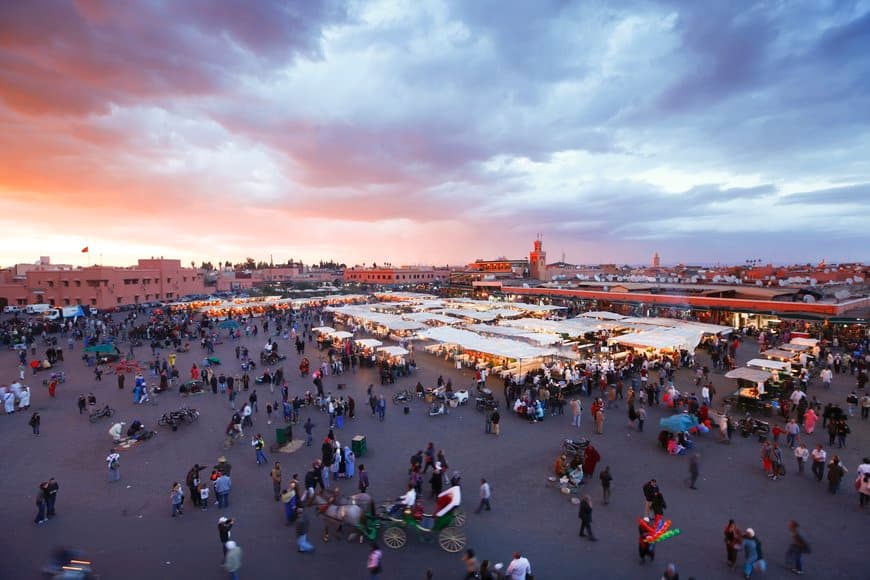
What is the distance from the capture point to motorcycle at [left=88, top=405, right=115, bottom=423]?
12996mm

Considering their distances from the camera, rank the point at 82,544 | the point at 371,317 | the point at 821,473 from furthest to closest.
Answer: the point at 371,317
the point at 821,473
the point at 82,544

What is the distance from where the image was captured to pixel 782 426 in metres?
12.0

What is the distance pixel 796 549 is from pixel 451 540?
5307 millimetres

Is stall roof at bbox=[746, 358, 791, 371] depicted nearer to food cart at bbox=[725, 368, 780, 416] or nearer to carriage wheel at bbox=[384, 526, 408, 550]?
food cart at bbox=[725, 368, 780, 416]

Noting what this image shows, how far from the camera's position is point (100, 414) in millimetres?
13273

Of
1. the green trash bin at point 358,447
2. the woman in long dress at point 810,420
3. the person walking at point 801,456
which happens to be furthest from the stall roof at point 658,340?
the green trash bin at point 358,447

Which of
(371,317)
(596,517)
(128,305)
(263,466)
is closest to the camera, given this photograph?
(596,517)

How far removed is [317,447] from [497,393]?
746 cm

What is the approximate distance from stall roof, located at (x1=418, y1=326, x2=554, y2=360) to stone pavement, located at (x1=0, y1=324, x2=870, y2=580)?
395 centimetres

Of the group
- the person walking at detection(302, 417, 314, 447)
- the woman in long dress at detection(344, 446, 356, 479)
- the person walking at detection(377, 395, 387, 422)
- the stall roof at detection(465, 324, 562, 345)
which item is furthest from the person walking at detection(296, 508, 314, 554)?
the stall roof at detection(465, 324, 562, 345)

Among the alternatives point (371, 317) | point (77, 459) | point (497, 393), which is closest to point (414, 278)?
point (371, 317)

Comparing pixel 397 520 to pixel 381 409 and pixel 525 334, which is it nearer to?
pixel 381 409

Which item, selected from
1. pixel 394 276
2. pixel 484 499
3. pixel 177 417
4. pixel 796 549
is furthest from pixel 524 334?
pixel 394 276

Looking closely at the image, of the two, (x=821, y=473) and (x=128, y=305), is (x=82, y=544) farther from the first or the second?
(x=128, y=305)
